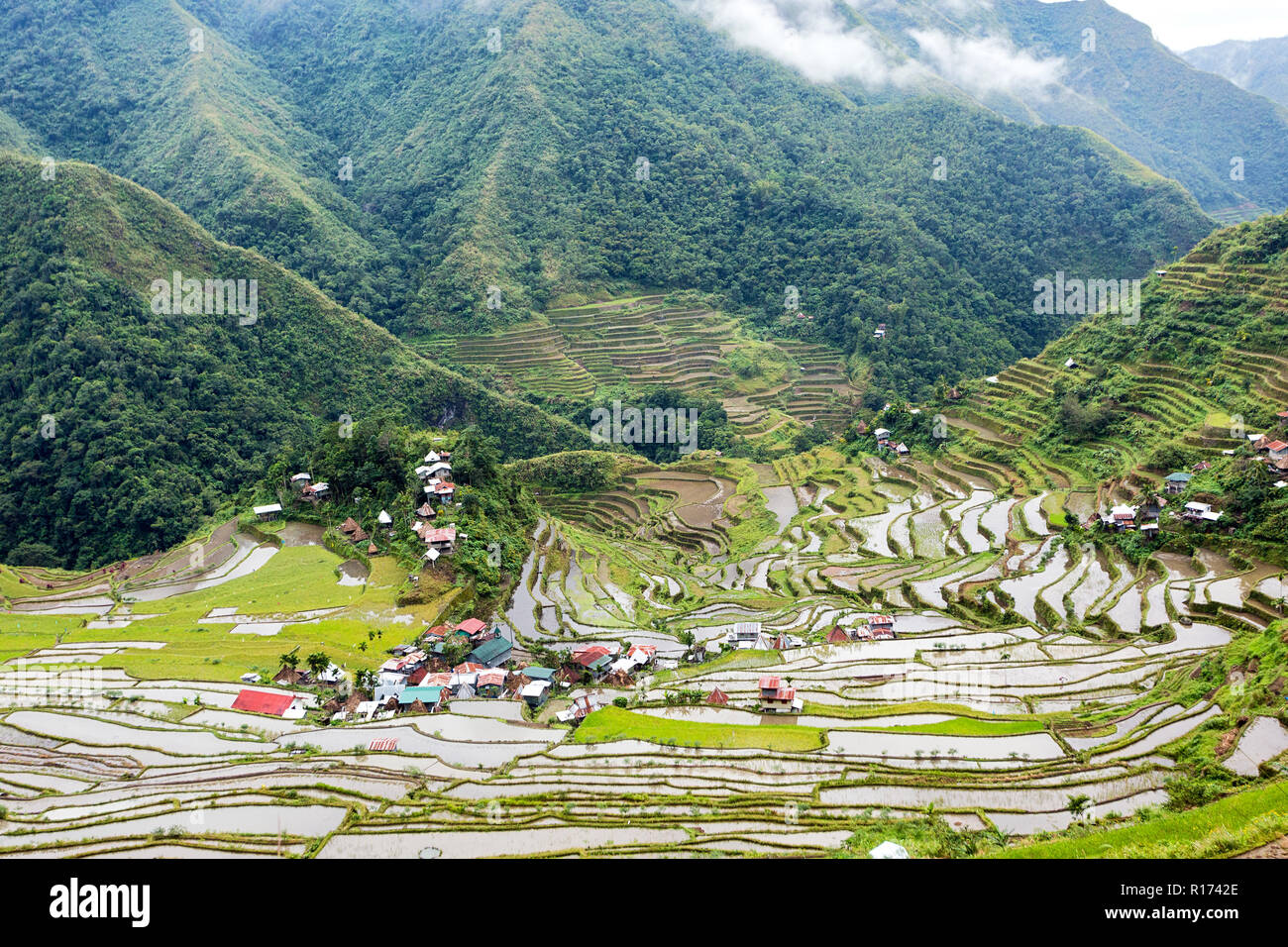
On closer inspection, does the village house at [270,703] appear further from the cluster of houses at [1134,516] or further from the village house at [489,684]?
the cluster of houses at [1134,516]

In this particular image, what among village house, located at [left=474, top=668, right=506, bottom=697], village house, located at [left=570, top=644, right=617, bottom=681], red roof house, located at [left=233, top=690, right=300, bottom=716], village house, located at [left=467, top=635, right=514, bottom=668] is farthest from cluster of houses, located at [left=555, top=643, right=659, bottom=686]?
red roof house, located at [left=233, top=690, right=300, bottom=716]

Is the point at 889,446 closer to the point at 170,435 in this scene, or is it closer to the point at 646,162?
the point at 170,435

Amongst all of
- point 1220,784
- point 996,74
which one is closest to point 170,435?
point 1220,784

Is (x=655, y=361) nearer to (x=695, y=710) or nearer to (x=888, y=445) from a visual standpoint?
(x=888, y=445)

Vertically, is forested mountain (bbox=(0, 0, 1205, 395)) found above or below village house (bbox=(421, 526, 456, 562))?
above

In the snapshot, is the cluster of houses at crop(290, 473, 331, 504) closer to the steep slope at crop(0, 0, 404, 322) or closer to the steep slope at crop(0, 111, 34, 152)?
the steep slope at crop(0, 0, 404, 322)

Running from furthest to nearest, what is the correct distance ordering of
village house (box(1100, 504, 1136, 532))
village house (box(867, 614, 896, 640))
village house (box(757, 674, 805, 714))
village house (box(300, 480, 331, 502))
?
village house (box(300, 480, 331, 502)) → village house (box(1100, 504, 1136, 532)) → village house (box(867, 614, 896, 640)) → village house (box(757, 674, 805, 714))
